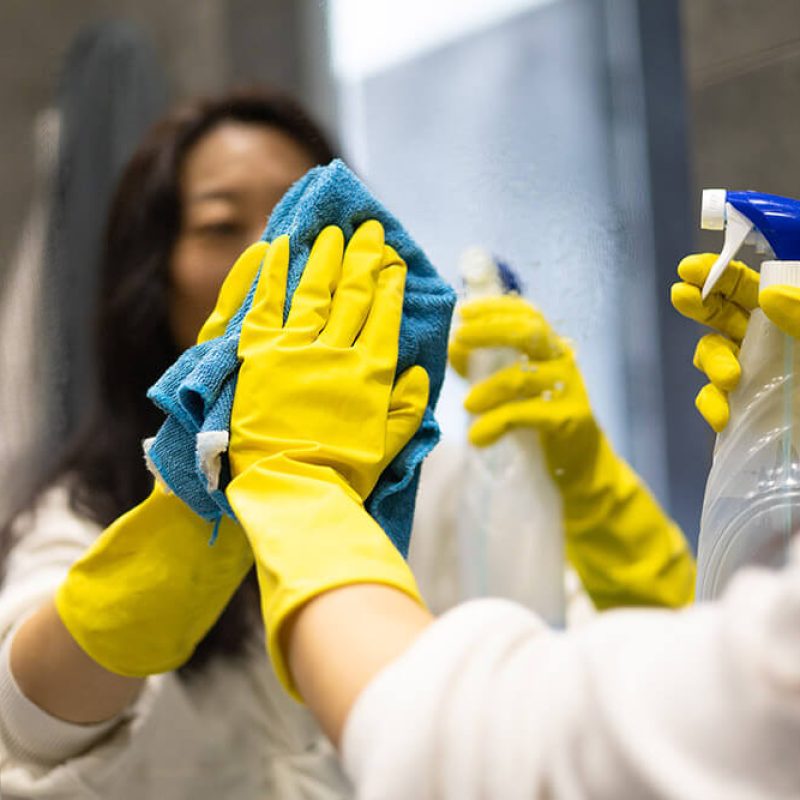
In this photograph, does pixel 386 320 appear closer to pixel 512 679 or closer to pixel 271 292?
pixel 271 292

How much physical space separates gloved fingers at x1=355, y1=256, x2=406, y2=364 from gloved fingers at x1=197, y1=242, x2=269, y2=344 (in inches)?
2.5

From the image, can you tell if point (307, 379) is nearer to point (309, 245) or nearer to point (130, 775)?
point (309, 245)

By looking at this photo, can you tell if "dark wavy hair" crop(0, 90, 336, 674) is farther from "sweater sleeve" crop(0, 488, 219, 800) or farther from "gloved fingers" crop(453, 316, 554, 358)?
"gloved fingers" crop(453, 316, 554, 358)

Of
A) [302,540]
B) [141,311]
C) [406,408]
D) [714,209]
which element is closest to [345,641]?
[302,540]

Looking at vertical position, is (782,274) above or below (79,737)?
above

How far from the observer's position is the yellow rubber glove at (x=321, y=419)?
16.0 inches

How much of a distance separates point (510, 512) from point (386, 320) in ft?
0.80

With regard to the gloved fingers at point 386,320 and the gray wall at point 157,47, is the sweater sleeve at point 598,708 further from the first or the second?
the gray wall at point 157,47

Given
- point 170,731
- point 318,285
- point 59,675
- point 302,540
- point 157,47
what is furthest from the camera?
point 157,47

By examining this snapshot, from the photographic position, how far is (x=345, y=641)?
37 cm

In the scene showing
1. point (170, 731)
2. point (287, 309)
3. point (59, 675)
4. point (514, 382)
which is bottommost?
point (170, 731)

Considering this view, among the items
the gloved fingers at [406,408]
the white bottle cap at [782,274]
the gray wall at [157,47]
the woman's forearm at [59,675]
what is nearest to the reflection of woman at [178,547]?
the woman's forearm at [59,675]

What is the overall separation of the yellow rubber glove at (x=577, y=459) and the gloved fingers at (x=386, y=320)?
173mm

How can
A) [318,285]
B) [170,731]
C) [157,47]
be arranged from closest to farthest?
[318,285]
[170,731]
[157,47]
